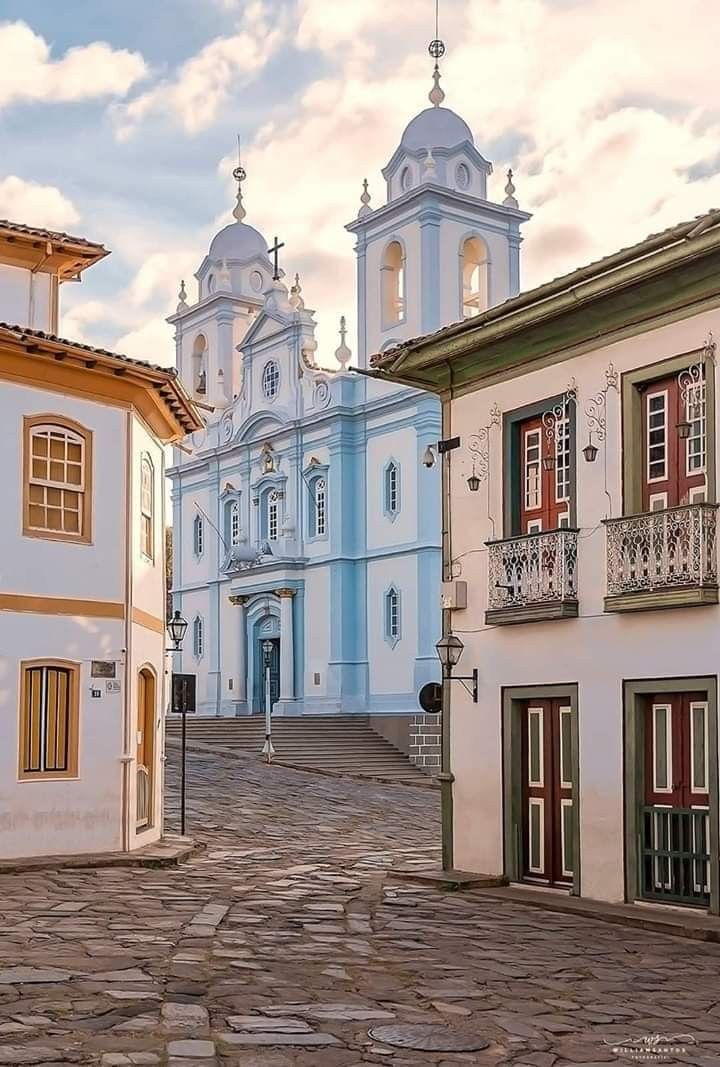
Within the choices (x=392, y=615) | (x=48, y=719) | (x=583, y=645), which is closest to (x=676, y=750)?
(x=583, y=645)

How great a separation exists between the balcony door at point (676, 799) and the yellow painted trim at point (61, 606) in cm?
713

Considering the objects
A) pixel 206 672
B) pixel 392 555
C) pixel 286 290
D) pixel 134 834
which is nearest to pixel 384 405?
pixel 392 555

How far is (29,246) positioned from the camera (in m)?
18.4

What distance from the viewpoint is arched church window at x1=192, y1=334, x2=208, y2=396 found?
145 ft

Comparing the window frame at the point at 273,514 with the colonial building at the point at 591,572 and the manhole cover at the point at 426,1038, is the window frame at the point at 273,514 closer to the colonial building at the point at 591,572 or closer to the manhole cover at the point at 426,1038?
the colonial building at the point at 591,572

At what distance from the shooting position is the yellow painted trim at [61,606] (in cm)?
1628

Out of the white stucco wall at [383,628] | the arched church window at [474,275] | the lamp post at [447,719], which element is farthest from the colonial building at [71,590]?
the arched church window at [474,275]

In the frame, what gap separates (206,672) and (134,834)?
2381cm

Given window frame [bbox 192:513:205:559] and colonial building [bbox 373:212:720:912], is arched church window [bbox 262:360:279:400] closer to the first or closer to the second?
window frame [bbox 192:513:205:559]

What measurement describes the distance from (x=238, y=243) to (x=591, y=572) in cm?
3220

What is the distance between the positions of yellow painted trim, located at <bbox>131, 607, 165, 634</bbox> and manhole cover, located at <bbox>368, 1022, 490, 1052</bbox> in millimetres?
10526

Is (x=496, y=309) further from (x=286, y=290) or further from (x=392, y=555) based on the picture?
(x=286, y=290)

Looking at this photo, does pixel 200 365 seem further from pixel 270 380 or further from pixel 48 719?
pixel 48 719

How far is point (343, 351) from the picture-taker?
125ft
